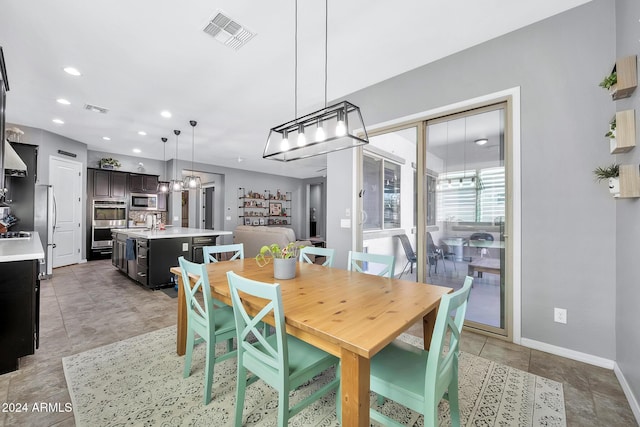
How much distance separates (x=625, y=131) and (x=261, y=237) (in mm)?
5982

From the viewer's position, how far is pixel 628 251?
5.93 ft

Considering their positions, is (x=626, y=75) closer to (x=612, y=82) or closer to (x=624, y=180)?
(x=612, y=82)

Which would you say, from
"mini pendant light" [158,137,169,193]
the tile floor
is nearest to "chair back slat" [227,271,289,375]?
the tile floor

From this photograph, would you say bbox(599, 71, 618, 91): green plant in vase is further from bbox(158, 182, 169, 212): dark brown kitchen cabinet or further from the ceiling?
bbox(158, 182, 169, 212): dark brown kitchen cabinet

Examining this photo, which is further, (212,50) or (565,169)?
(212,50)

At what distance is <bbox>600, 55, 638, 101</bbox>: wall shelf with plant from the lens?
1685 millimetres

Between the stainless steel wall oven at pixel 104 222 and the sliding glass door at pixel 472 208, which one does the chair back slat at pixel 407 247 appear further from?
the stainless steel wall oven at pixel 104 222

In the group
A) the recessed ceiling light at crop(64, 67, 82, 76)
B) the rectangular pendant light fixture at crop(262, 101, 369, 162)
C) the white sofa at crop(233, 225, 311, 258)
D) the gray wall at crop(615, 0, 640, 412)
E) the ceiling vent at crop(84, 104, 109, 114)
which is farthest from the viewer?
the white sofa at crop(233, 225, 311, 258)

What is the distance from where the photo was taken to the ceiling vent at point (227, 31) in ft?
7.58

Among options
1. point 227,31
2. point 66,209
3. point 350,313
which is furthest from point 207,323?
point 66,209

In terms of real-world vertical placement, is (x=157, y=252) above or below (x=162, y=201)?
below

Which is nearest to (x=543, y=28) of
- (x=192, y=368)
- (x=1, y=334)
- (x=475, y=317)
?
(x=475, y=317)

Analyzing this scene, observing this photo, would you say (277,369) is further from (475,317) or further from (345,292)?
(475,317)

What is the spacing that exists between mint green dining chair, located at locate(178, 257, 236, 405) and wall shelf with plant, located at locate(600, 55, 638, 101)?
117 inches
